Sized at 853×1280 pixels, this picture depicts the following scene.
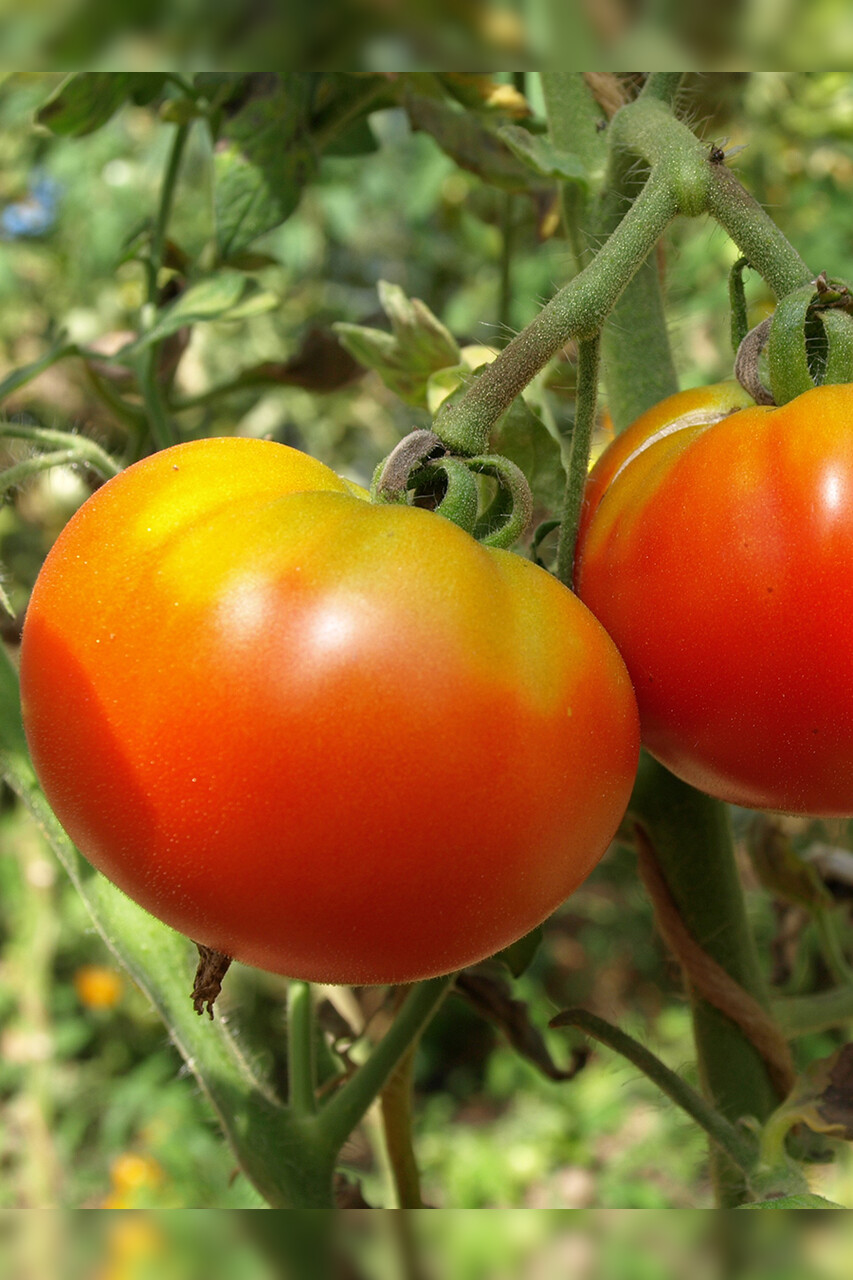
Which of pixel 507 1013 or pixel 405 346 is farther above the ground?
pixel 405 346

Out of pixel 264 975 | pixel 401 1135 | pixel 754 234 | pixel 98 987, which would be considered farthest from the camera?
pixel 98 987

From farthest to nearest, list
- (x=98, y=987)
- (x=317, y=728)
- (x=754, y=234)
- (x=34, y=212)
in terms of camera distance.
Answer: (x=98, y=987), (x=34, y=212), (x=754, y=234), (x=317, y=728)

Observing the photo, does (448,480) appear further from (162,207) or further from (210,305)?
(162,207)

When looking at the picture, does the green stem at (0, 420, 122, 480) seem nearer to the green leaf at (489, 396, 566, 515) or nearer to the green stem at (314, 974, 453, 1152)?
the green leaf at (489, 396, 566, 515)

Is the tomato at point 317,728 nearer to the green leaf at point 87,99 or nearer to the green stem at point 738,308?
the green stem at point 738,308

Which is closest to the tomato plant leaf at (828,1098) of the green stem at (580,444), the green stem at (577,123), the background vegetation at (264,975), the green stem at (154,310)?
the green stem at (580,444)

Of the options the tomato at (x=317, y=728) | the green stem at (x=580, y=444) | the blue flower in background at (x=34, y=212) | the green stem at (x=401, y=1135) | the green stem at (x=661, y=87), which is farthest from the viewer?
the blue flower in background at (x=34, y=212)

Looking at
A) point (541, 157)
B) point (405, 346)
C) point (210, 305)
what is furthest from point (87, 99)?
point (541, 157)
